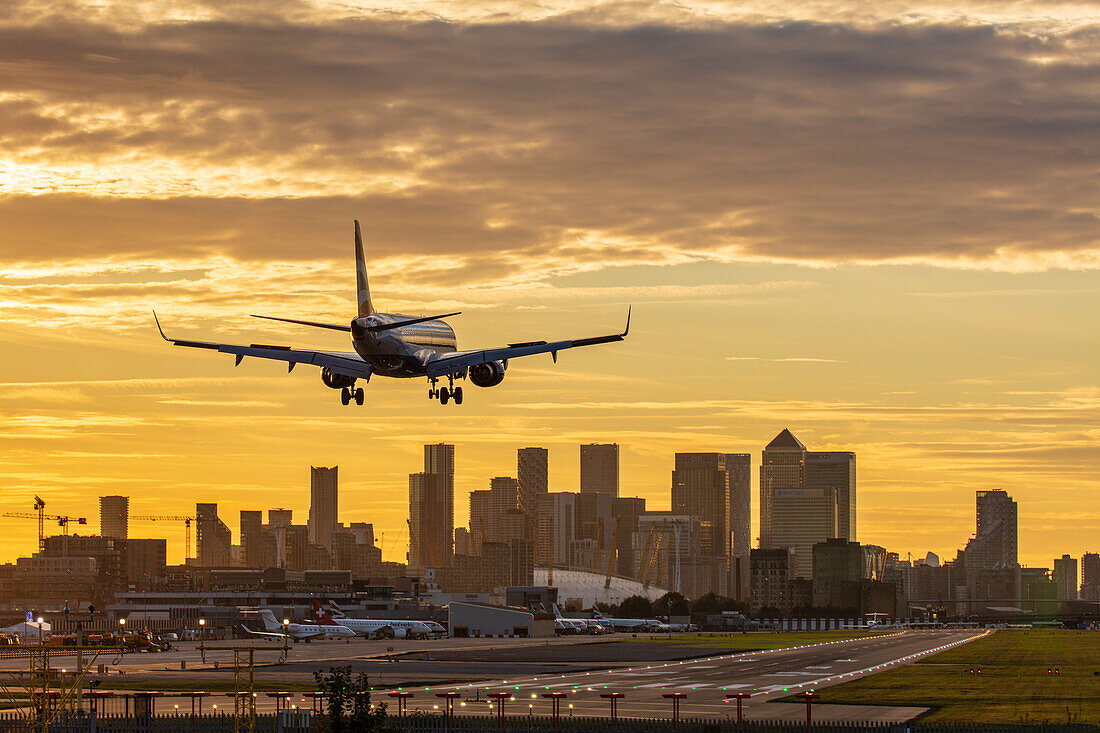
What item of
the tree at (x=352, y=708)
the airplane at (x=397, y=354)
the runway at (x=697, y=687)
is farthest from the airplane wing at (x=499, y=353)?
the tree at (x=352, y=708)

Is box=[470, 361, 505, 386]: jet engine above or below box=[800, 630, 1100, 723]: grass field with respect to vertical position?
above

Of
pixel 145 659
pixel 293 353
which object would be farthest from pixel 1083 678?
pixel 145 659

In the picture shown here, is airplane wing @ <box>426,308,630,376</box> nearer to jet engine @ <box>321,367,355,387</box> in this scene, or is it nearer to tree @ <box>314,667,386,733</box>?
jet engine @ <box>321,367,355,387</box>

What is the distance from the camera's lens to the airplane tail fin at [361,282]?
333 feet

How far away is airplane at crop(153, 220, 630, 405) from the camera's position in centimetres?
9556

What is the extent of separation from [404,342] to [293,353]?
7297mm

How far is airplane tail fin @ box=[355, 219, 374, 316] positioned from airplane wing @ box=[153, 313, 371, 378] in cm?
481

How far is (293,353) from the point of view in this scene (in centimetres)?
9531

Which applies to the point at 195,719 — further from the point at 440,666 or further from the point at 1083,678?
the point at 1083,678

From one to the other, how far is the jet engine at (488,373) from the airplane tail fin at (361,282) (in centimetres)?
838

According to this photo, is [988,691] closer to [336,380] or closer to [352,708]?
[336,380]

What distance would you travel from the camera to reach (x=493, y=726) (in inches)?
3169

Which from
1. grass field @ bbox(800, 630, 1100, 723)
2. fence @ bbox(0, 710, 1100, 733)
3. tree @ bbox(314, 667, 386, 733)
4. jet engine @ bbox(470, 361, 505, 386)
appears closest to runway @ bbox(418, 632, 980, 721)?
grass field @ bbox(800, 630, 1100, 723)

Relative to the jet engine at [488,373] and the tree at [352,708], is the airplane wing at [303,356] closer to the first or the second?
the jet engine at [488,373]
